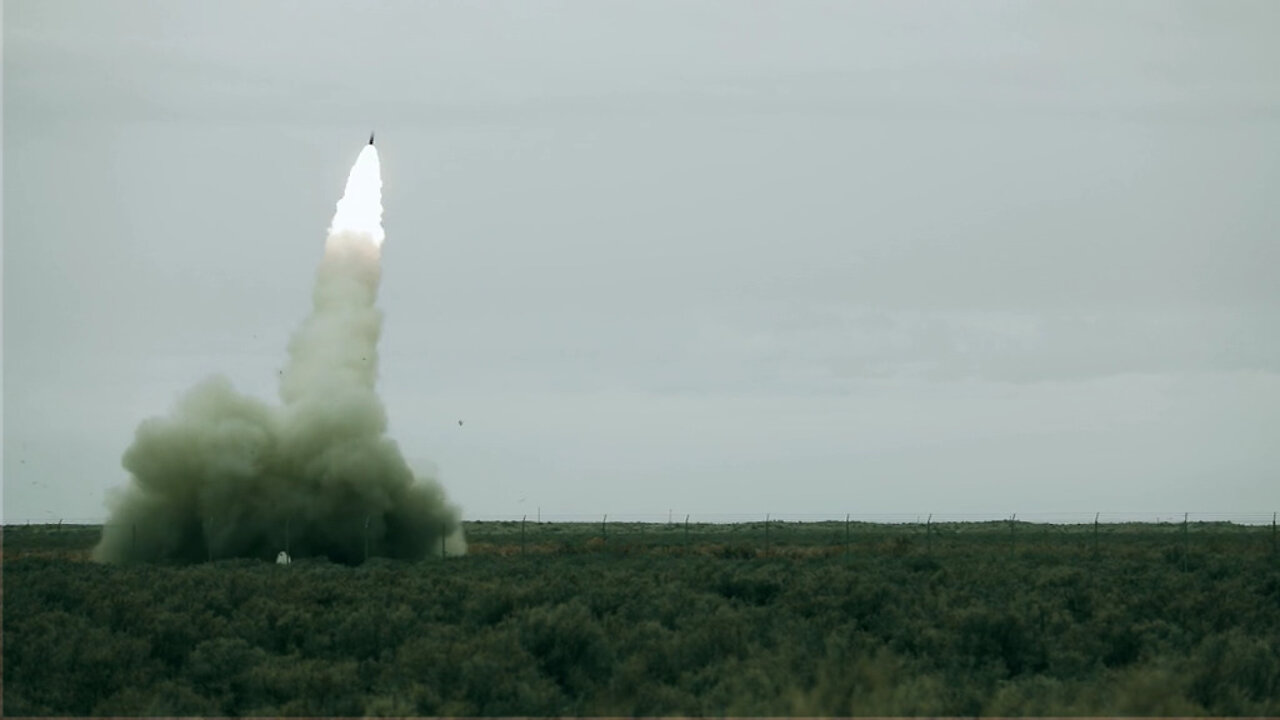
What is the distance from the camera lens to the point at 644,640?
25.1 meters

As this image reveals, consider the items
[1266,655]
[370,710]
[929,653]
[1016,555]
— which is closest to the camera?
[370,710]

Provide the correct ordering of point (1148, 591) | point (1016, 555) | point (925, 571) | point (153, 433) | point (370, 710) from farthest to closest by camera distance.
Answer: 1. point (153, 433)
2. point (1016, 555)
3. point (925, 571)
4. point (1148, 591)
5. point (370, 710)

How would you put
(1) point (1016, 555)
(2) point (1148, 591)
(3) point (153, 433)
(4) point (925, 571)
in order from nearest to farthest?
(2) point (1148, 591), (4) point (925, 571), (1) point (1016, 555), (3) point (153, 433)

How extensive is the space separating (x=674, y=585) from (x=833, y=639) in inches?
347

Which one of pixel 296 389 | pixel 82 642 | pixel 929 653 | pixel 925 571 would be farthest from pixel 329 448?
pixel 929 653

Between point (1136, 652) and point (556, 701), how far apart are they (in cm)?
939

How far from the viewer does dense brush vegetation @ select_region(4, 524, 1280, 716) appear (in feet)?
68.9

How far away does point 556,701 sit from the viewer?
70.2ft

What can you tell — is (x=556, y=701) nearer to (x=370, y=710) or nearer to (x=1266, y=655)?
(x=370, y=710)

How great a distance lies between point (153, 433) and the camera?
163 ft

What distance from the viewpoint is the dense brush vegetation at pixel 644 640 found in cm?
2102

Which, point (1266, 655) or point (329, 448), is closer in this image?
point (1266, 655)

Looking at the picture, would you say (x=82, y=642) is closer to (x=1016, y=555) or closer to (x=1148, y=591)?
(x=1148, y=591)

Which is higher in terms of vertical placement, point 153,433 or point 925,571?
point 153,433
